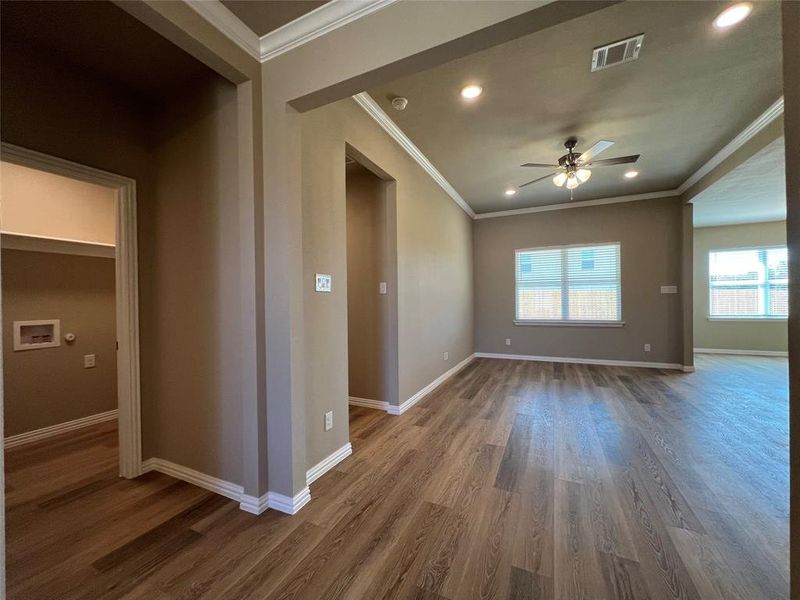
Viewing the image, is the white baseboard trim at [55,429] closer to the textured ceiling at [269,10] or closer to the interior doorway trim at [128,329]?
the interior doorway trim at [128,329]

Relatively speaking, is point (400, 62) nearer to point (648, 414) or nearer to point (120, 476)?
point (120, 476)

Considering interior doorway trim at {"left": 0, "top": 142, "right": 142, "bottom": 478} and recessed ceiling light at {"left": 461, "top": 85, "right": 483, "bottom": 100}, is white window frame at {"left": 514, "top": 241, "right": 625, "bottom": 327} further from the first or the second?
interior doorway trim at {"left": 0, "top": 142, "right": 142, "bottom": 478}

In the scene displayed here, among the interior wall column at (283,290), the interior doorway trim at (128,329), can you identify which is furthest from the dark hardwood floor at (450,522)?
the interior wall column at (283,290)

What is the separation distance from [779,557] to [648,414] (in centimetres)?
185

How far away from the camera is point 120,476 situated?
2184mm

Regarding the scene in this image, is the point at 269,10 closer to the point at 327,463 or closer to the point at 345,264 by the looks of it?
the point at 345,264

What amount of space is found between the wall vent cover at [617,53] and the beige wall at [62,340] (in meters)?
4.74

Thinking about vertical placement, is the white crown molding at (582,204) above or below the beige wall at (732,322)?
above

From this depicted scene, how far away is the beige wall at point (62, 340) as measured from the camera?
2641 millimetres

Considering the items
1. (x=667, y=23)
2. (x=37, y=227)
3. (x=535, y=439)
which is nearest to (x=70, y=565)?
(x=37, y=227)

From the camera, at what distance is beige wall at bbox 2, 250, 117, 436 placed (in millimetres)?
2641

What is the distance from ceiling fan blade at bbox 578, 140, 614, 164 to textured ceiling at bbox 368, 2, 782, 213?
234 mm

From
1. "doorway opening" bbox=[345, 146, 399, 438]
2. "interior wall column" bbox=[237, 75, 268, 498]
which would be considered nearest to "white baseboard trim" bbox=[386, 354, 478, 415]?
"doorway opening" bbox=[345, 146, 399, 438]

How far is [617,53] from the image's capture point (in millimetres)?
2137
